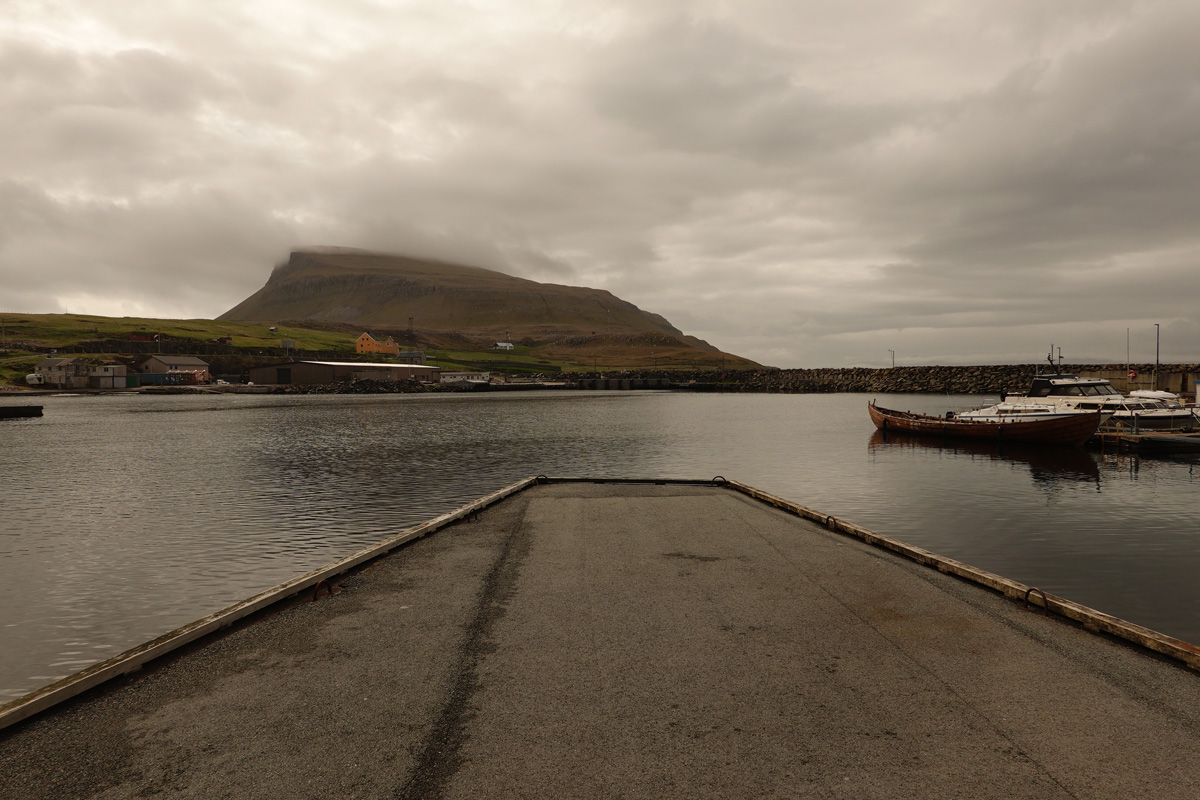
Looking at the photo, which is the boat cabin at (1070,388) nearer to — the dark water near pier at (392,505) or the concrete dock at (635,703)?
the dark water near pier at (392,505)

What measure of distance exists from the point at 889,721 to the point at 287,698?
237 inches

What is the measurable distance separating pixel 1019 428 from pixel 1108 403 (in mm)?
6998

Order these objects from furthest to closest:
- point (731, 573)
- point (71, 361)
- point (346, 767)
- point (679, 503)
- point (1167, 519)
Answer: point (71, 361)
point (1167, 519)
point (679, 503)
point (731, 573)
point (346, 767)

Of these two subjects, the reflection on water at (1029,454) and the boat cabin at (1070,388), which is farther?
the boat cabin at (1070,388)

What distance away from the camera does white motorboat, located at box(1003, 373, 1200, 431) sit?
42625 mm

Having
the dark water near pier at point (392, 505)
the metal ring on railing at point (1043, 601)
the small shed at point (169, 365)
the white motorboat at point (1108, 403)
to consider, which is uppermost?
the small shed at point (169, 365)

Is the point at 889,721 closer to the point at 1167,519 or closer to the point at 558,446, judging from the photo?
the point at 1167,519

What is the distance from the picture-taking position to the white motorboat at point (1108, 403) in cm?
4262

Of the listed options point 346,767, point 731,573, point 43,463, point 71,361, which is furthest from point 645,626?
point 71,361

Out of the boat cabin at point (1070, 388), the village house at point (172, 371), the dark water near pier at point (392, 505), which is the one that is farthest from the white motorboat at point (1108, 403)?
the village house at point (172, 371)

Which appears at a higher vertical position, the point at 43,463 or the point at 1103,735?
the point at 1103,735

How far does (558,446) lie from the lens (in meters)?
43.5

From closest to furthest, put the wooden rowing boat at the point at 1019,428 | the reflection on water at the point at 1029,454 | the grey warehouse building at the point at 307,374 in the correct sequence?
the reflection on water at the point at 1029,454 < the wooden rowing boat at the point at 1019,428 < the grey warehouse building at the point at 307,374

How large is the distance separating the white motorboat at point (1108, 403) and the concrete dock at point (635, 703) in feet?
138
